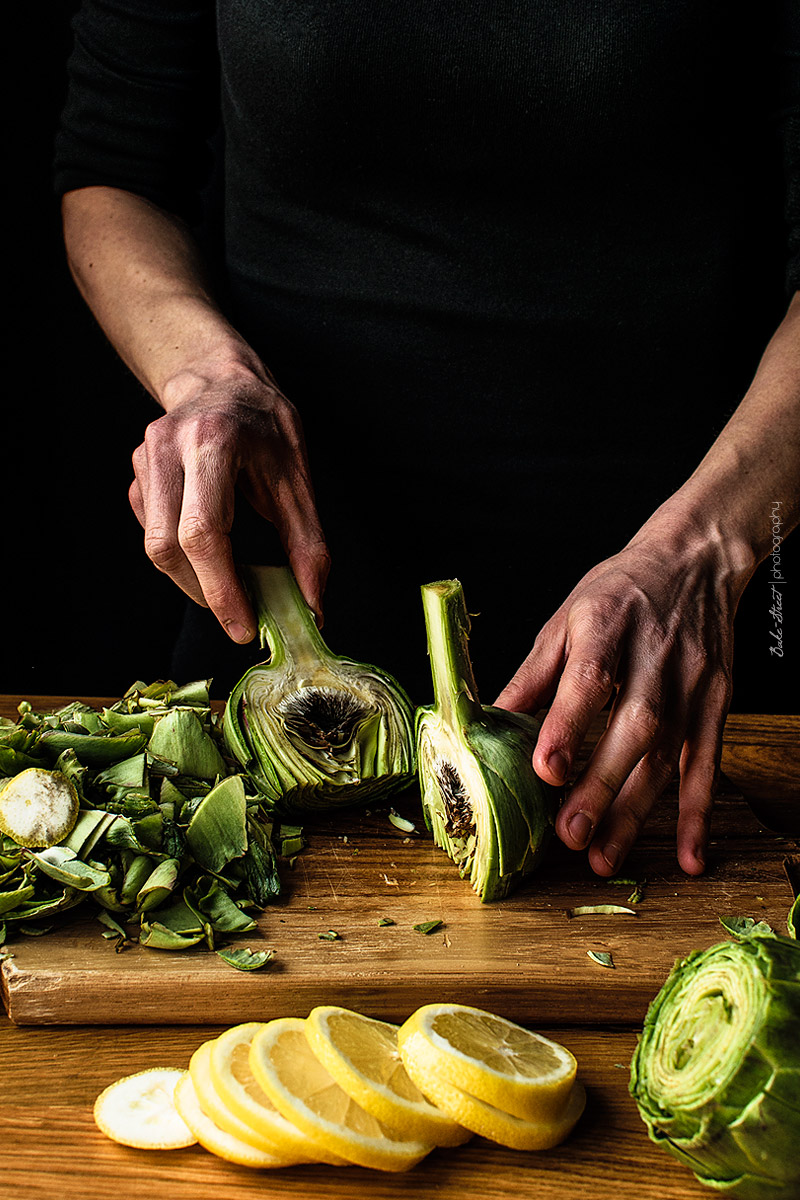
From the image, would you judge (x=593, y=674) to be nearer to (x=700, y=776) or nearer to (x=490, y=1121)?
(x=700, y=776)

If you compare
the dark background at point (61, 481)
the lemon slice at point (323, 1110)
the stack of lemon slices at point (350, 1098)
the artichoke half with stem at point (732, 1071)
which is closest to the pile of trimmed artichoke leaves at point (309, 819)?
the artichoke half with stem at point (732, 1071)

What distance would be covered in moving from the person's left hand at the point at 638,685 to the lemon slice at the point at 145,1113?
1.76 ft

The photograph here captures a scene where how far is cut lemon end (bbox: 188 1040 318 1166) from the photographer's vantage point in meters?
0.98

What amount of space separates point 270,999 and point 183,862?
0.22 m

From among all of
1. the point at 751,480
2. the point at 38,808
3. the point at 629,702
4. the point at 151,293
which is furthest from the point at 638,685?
the point at 151,293

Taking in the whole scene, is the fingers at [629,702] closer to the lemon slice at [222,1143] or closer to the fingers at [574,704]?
the fingers at [574,704]

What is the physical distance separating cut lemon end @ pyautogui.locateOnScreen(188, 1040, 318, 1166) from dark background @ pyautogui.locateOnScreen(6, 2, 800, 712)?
2.11 meters

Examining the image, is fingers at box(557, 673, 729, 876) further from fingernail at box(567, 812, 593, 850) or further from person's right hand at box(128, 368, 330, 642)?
Result: person's right hand at box(128, 368, 330, 642)

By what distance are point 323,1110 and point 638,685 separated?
2.07 ft

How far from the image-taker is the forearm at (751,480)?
1.53 metres

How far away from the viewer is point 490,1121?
0.99 metres

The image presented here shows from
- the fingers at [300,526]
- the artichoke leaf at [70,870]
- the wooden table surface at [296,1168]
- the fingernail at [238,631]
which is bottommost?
the wooden table surface at [296,1168]

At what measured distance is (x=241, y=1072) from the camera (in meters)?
1.03

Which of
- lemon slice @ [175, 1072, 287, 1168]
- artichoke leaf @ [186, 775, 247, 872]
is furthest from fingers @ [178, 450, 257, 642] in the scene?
lemon slice @ [175, 1072, 287, 1168]
